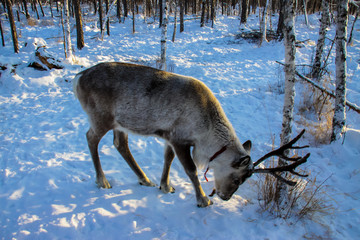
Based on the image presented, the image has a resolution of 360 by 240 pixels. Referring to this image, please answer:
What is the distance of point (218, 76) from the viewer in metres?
8.96

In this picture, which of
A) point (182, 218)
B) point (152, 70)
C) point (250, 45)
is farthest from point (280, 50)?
point (182, 218)

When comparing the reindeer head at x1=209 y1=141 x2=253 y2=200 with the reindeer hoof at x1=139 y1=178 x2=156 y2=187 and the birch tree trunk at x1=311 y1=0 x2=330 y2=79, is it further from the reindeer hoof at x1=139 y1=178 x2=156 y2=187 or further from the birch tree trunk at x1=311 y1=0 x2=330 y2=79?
the birch tree trunk at x1=311 y1=0 x2=330 y2=79

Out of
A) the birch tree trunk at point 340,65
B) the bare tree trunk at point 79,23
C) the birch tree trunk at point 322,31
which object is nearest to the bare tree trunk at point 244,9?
the birch tree trunk at point 322,31

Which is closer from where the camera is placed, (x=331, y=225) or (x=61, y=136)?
(x=331, y=225)

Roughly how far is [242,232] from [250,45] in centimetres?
1498

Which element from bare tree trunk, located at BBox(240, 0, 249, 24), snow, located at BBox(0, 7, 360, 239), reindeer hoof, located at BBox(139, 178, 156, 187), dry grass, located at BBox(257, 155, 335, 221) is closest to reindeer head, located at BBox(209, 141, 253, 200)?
snow, located at BBox(0, 7, 360, 239)

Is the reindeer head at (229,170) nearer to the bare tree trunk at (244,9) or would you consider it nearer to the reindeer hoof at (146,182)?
the reindeer hoof at (146,182)

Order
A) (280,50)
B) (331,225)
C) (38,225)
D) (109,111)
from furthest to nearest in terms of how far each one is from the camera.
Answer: (280,50)
(109,111)
(331,225)
(38,225)

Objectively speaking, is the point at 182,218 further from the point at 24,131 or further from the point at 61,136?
the point at 24,131

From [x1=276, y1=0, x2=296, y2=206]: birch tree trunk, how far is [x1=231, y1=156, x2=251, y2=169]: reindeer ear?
69 cm

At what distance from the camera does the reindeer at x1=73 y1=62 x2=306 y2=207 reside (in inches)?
114

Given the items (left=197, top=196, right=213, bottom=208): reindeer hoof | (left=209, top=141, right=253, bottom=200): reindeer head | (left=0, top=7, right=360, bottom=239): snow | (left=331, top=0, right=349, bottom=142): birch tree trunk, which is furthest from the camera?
(left=331, top=0, right=349, bottom=142): birch tree trunk

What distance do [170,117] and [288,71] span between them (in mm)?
1561

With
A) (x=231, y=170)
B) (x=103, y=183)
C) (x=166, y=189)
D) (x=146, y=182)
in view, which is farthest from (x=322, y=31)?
(x=103, y=183)
